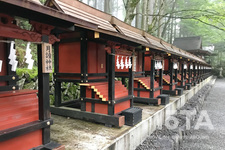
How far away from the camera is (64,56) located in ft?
19.9

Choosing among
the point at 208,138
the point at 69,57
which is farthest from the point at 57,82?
the point at 208,138

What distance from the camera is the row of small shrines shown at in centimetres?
291

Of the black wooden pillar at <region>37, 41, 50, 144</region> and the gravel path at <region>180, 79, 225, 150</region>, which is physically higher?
the black wooden pillar at <region>37, 41, 50, 144</region>

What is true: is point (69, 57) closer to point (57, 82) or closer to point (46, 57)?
point (57, 82)

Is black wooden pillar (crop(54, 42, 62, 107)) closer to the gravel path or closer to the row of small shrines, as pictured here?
the row of small shrines

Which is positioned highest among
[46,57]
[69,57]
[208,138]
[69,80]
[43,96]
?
[69,57]

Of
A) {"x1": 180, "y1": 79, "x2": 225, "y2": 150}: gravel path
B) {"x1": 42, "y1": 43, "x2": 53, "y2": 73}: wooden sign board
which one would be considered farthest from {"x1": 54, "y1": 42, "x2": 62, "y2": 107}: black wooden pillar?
{"x1": 180, "y1": 79, "x2": 225, "y2": 150}: gravel path

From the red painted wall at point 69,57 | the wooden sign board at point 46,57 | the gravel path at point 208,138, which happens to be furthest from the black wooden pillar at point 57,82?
the gravel path at point 208,138

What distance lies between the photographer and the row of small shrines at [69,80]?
2906 millimetres

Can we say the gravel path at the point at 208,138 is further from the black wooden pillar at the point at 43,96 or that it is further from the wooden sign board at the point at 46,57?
the wooden sign board at the point at 46,57

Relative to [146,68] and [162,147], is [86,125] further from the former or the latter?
[146,68]

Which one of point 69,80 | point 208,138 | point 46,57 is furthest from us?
point 208,138

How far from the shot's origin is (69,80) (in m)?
5.92

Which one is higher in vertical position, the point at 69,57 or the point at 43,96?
the point at 69,57
